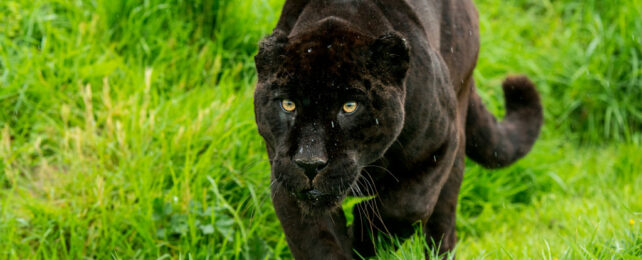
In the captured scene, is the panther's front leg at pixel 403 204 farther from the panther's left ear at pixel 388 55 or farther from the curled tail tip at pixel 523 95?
the curled tail tip at pixel 523 95

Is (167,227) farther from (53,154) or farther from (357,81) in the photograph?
(357,81)

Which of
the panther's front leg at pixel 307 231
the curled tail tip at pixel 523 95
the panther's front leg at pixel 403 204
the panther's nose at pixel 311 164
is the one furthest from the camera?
the curled tail tip at pixel 523 95

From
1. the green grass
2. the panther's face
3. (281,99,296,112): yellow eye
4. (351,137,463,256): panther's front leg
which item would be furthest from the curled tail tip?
(281,99,296,112): yellow eye

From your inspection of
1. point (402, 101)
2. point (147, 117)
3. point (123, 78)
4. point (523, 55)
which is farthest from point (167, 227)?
point (523, 55)

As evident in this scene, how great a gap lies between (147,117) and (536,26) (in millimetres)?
3968

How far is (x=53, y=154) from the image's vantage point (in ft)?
15.2

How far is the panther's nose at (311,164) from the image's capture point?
2.71 m

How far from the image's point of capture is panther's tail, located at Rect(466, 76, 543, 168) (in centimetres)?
438

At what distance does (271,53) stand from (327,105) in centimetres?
33

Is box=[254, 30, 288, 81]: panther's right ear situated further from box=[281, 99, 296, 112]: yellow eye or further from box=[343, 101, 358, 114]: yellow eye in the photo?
box=[343, 101, 358, 114]: yellow eye

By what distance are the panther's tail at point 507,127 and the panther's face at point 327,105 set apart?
1.50 metres

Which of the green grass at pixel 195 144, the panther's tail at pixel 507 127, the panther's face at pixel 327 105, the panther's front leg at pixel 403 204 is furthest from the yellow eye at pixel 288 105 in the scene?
the panther's tail at pixel 507 127

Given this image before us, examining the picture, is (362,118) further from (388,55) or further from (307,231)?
(307,231)

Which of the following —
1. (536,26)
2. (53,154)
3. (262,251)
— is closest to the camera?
(262,251)
